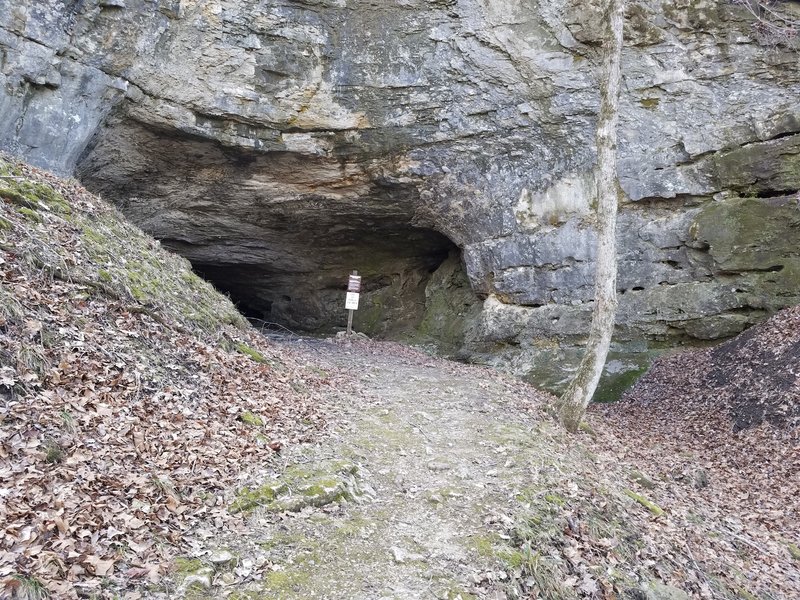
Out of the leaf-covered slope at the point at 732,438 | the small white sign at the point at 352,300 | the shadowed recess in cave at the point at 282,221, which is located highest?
the shadowed recess in cave at the point at 282,221

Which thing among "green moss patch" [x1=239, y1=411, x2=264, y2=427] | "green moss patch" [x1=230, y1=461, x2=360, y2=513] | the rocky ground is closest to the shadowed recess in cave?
the rocky ground

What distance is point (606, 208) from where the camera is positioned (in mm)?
8086

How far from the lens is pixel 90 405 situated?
14.6 feet

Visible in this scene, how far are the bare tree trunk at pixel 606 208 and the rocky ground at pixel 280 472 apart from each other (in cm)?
119

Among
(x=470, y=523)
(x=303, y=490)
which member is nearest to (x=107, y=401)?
(x=303, y=490)

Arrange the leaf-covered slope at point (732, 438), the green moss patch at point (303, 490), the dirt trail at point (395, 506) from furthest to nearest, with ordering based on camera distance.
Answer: the leaf-covered slope at point (732, 438) → the green moss patch at point (303, 490) → the dirt trail at point (395, 506)

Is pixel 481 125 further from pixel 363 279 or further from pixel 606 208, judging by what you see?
pixel 363 279

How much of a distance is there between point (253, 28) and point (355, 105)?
273 cm

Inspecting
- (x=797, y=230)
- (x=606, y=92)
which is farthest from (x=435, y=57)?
(x=797, y=230)

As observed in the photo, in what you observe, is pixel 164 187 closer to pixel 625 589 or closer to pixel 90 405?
pixel 90 405

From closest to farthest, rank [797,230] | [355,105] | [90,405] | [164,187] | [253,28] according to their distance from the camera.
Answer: [90,405] < [797,230] < [253,28] < [355,105] < [164,187]

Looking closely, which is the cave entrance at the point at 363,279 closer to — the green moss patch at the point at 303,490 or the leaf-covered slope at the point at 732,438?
the leaf-covered slope at the point at 732,438

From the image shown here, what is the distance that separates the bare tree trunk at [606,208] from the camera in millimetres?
7992

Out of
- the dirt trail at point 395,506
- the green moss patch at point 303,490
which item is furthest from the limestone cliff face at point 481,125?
the green moss patch at point 303,490
